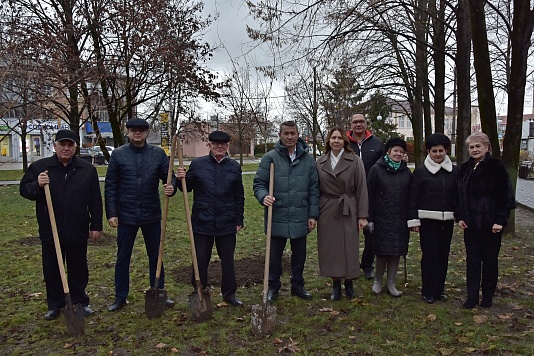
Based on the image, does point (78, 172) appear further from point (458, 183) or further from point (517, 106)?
point (517, 106)

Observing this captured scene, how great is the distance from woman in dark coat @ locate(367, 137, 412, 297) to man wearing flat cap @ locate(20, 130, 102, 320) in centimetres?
288

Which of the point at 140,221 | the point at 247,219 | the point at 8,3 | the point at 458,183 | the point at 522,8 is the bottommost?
the point at 247,219

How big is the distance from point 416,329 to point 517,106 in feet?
18.8

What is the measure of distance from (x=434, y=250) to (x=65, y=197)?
12.3ft

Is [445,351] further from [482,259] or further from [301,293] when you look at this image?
[301,293]

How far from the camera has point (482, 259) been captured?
5.44m

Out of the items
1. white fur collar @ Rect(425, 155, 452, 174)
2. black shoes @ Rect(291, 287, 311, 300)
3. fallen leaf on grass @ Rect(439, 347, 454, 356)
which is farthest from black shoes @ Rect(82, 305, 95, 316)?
white fur collar @ Rect(425, 155, 452, 174)

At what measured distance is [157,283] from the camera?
5156 mm

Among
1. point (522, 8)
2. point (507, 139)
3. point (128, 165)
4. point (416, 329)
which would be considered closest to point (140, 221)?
point (128, 165)

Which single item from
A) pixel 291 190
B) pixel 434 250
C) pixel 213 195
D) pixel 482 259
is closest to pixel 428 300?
pixel 434 250

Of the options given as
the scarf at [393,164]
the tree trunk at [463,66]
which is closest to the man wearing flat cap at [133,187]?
the scarf at [393,164]

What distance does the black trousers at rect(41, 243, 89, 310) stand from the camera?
5160mm

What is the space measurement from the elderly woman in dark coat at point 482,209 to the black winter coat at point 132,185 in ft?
9.62

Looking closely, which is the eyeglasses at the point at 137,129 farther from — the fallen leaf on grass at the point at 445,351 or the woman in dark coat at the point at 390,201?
the fallen leaf on grass at the point at 445,351
